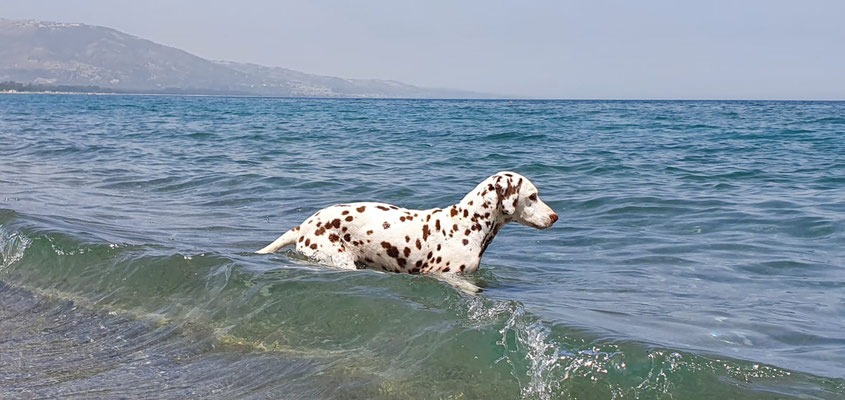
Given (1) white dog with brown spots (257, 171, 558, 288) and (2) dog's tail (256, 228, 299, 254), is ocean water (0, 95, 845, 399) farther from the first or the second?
(1) white dog with brown spots (257, 171, 558, 288)

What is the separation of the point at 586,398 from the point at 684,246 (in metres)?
6.33

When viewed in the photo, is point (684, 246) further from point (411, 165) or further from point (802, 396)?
point (411, 165)

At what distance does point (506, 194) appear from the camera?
850cm

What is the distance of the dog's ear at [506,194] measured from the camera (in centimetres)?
848

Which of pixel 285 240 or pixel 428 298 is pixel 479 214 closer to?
pixel 428 298

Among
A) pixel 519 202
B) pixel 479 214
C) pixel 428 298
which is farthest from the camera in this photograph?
Result: pixel 519 202

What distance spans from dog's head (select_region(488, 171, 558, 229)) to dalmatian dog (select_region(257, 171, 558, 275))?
1 cm

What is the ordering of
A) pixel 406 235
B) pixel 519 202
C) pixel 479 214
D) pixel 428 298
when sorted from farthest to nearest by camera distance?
1. pixel 519 202
2. pixel 479 214
3. pixel 406 235
4. pixel 428 298

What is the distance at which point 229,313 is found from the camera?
22.7ft

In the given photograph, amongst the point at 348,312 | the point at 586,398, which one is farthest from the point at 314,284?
the point at 586,398

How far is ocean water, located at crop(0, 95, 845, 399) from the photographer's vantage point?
5355 millimetres

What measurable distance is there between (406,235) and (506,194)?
113 cm

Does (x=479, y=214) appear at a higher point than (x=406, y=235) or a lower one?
higher

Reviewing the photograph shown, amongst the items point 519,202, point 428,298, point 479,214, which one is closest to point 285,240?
point 479,214
